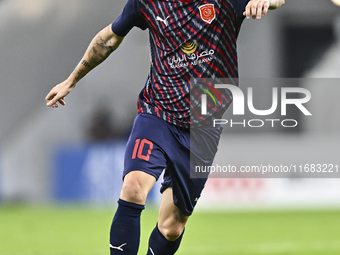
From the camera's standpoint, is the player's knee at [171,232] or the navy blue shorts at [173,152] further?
the player's knee at [171,232]

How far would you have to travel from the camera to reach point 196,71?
317 cm

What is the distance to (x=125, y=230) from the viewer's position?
2.78 meters

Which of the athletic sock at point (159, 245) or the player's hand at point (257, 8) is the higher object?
the player's hand at point (257, 8)

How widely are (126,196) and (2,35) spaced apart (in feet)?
31.4

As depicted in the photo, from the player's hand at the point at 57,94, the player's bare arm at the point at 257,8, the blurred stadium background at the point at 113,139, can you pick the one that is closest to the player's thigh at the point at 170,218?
the player's hand at the point at 57,94

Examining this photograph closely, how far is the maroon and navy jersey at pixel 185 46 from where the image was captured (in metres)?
3.15

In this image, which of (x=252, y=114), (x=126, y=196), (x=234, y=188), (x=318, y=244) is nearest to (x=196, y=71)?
(x=126, y=196)

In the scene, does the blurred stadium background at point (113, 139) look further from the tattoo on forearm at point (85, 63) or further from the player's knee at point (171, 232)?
the tattoo on forearm at point (85, 63)

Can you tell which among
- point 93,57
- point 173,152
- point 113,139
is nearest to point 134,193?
point 173,152

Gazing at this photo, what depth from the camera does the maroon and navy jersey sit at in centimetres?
315

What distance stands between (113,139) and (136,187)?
6.24 metres

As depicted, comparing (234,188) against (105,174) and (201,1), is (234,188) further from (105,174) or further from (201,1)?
(201,1)

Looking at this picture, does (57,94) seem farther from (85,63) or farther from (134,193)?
(134,193)

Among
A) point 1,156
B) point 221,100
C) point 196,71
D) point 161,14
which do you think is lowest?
point 1,156
